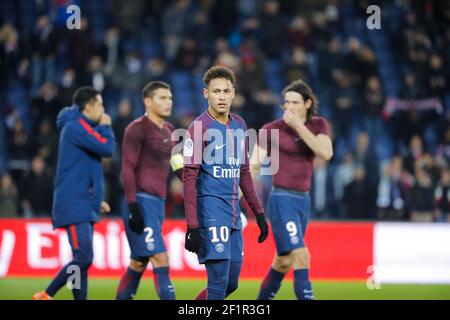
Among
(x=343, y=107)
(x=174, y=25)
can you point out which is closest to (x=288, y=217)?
(x=343, y=107)

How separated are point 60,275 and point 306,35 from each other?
11248mm

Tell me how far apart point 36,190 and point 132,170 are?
6746 millimetres

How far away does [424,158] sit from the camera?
54.9ft

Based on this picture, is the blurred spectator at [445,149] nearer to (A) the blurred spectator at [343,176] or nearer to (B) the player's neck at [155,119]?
(A) the blurred spectator at [343,176]

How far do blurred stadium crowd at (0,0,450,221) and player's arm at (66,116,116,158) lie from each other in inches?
242

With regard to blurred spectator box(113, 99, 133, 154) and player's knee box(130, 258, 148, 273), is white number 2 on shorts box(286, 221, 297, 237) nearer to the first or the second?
player's knee box(130, 258, 148, 273)

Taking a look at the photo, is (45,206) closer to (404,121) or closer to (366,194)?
(366,194)

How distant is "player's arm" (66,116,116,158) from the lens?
377 inches

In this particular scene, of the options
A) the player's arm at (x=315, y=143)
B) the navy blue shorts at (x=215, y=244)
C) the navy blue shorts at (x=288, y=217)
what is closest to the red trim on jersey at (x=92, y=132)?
the navy blue shorts at (x=288, y=217)

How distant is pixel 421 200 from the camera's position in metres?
15.7

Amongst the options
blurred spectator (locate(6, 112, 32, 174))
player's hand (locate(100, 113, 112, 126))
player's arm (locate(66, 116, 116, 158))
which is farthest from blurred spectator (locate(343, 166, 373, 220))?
player's arm (locate(66, 116, 116, 158))

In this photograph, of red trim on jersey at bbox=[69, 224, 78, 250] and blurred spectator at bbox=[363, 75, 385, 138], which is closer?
red trim on jersey at bbox=[69, 224, 78, 250]

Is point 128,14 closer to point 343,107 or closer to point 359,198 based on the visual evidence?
point 343,107
